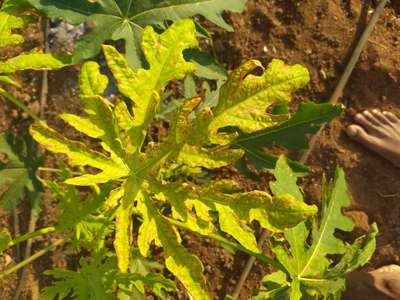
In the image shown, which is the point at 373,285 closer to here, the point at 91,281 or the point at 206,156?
the point at 91,281

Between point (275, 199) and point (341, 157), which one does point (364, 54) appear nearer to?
point (341, 157)

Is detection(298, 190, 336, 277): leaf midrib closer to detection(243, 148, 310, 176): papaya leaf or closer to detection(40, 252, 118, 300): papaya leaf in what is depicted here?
detection(243, 148, 310, 176): papaya leaf

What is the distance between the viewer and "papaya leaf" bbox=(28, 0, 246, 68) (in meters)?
1.52

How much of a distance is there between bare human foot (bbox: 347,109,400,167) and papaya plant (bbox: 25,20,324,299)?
1219 mm

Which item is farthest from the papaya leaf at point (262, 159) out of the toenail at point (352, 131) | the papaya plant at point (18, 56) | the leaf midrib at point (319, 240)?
the toenail at point (352, 131)

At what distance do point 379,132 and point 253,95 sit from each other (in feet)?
4.28

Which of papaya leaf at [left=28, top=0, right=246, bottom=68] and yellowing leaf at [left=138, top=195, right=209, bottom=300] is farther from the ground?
papaya leaf at [left=28, top=0, right=246, bottom=68]

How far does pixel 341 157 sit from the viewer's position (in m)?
2.42

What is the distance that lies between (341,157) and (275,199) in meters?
1.25

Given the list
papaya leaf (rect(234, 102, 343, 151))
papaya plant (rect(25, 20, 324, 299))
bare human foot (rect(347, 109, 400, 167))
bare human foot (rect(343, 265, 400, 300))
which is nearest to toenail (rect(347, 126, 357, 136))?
bare human foot (rect(347, 109, 400, 167))

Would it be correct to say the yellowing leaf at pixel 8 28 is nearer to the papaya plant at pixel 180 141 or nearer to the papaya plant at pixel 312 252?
the papaya plant at pixel 180 141

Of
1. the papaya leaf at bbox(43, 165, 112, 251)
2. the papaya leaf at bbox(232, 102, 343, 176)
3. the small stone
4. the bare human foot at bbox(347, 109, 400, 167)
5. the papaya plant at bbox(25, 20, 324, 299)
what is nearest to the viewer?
the papaya plant at bbox(25, 20, 324, 299)

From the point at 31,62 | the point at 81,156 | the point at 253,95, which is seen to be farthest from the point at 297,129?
the point at 31,62

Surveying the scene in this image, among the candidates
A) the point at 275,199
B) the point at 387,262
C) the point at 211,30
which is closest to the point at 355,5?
the point at 211,30
